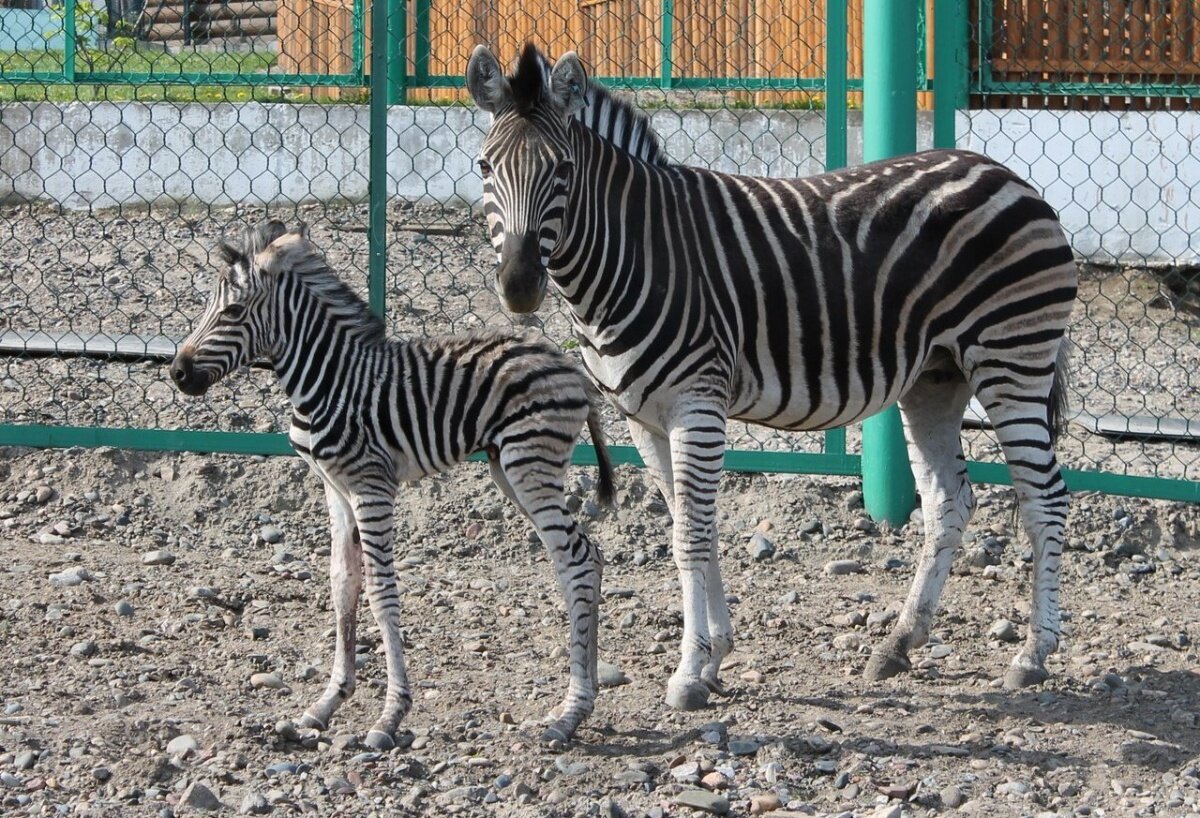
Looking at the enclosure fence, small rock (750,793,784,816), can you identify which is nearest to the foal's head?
small rock (750,793,784,816)

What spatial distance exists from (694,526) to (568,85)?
162 centimetres

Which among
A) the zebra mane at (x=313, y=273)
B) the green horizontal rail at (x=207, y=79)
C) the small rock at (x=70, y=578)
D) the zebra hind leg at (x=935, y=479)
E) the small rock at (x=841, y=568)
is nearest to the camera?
the zebra mane at (x=313, y=273)

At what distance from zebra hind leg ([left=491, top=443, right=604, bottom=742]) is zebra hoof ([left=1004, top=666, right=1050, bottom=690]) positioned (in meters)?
1.63

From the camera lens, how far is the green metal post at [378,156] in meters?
7.40

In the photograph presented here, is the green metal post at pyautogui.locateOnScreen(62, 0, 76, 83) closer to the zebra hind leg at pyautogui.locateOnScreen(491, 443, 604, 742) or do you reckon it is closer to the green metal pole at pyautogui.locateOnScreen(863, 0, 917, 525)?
the green metal pole at pyautogui.locateOnScreen(863, 0, 917, 525)

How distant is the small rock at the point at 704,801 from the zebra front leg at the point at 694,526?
32.0 inches

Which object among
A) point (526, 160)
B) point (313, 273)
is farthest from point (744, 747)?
point (313, 273)

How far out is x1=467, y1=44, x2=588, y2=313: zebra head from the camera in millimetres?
5246

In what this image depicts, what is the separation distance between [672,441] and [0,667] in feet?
8.61

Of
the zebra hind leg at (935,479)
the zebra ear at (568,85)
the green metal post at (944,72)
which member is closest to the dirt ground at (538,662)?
the zebra hind leg at (935,479)

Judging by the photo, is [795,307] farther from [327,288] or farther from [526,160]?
[327,288]

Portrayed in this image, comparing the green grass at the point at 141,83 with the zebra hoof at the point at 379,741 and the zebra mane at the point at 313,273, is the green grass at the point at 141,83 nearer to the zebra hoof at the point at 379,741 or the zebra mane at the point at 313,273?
the zebra mane at the point at 313,273

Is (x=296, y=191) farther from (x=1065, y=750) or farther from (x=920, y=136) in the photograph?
(x=1065, y=750)

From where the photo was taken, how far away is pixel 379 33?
7.41m
